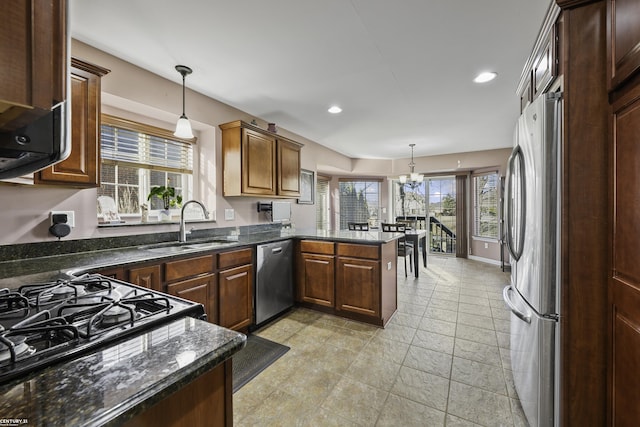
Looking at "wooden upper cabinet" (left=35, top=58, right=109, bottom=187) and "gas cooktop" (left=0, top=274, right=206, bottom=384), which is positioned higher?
"wooden upper cabinet" (left=35, top=58, right=109, bottom=187)

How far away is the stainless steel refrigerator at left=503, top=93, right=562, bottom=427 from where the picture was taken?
1.29m

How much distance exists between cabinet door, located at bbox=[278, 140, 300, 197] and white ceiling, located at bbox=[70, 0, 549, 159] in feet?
1.47

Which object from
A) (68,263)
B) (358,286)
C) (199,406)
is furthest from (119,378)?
(358,286)

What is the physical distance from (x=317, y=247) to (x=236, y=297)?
1001 millimetres

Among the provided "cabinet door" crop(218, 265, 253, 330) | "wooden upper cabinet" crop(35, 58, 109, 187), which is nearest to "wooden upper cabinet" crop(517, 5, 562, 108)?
"cabinet door" crop(218, 265, 253, 330)

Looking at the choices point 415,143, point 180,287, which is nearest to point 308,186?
point 415,143

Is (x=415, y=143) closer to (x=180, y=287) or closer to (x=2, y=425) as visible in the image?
(x=180, y=287)

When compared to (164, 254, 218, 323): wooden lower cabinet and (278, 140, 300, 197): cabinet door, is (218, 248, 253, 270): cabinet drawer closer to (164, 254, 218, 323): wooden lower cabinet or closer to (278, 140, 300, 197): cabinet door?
(164, 254, 218, 323): wooden lower cabinet

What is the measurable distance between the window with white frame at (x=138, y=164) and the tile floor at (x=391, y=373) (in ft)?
5.77

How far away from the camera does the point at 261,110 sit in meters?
3.45

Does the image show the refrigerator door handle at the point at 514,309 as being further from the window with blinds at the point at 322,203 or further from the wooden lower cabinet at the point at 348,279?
the window with blinds at the point at 322,203

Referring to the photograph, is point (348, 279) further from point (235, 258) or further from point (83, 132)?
point (83, 132)

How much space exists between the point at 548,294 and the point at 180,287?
2.26 m

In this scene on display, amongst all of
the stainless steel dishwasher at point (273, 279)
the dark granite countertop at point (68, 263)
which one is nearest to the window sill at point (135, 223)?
the dark granite countertop at point (68, 263)
